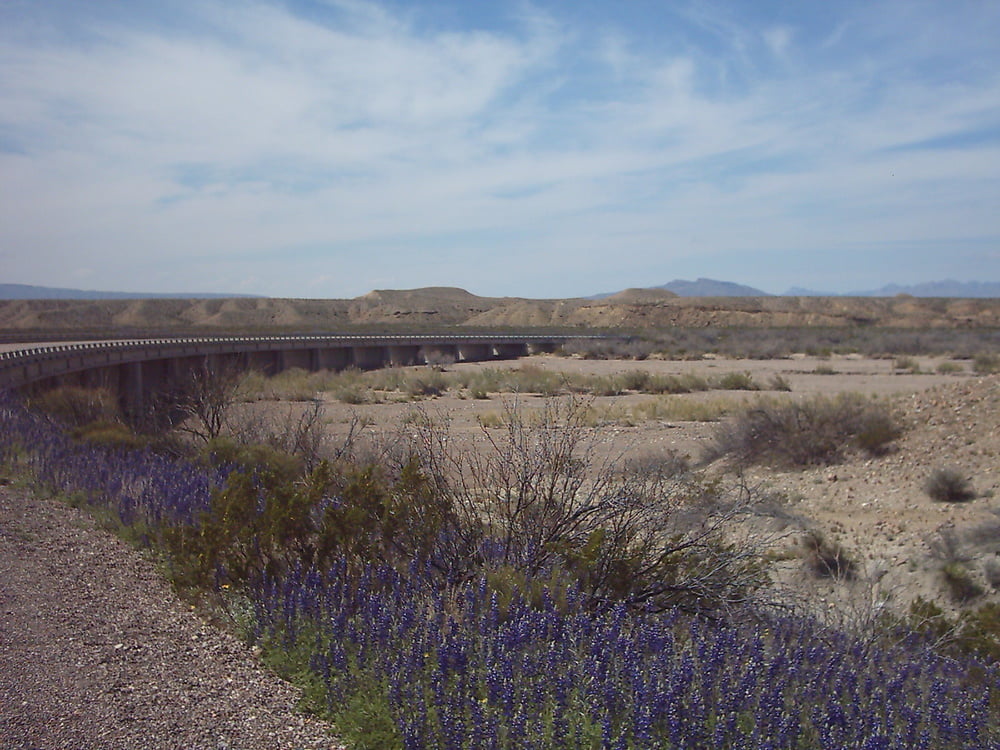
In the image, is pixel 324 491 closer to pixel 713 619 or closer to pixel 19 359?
pixel 713 619

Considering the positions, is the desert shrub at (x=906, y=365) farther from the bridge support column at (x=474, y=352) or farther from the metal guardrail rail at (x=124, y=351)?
the bridge support column at (x=474, y=352)

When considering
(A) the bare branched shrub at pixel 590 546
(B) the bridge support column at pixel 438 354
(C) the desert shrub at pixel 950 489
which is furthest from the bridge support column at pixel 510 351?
(A) the bare branched shrub at pixel 590 546

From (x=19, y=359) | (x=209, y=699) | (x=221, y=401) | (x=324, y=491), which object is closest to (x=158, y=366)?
(x=19, y=359)

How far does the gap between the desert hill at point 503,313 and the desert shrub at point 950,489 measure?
310 feet

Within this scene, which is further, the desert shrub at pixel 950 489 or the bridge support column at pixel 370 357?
the bridge support column at pixel 370 357

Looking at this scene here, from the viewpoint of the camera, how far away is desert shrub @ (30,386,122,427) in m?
20.1

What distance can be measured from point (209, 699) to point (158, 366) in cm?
3897

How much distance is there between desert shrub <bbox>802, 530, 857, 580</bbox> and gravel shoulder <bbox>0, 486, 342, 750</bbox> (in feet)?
30.8

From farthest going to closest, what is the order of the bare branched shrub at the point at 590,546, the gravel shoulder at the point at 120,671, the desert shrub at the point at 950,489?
1. the desert shrub at the point at 950,489
2. the bare branched shrub at the point at 590,546
3. the gravel shoulder at the point at 120,671

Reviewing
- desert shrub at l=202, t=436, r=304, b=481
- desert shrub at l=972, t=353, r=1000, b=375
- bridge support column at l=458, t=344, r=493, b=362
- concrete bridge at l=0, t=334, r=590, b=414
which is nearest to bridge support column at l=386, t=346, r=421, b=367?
concrete bridge at l=0, t=334, r=590, b=414

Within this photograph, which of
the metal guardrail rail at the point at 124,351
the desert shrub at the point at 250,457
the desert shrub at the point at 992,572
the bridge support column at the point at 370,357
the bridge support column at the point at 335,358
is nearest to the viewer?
the desert shrub at the point at 250,457

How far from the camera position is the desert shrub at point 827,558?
13.1 m

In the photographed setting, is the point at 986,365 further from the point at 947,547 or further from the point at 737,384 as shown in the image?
the point at 947,547

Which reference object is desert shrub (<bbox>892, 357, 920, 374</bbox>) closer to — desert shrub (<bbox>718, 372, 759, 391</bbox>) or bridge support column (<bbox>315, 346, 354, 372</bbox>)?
desert shrub (<bbox>718, 372, 759, 391</bbox>)
